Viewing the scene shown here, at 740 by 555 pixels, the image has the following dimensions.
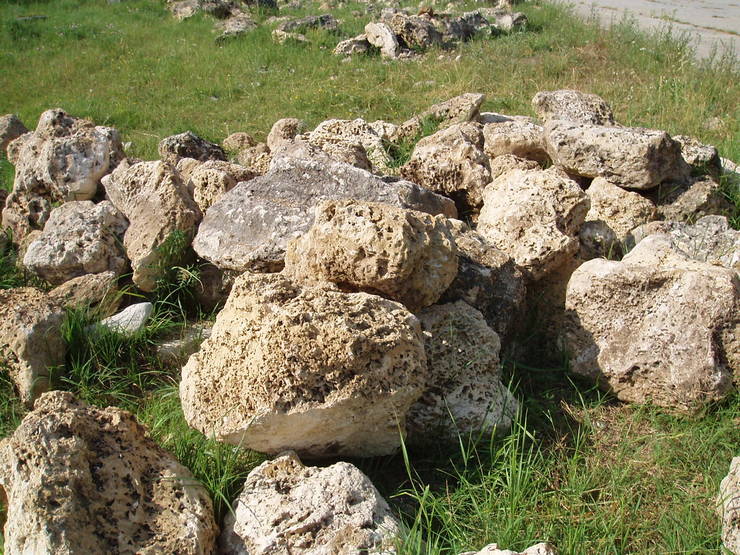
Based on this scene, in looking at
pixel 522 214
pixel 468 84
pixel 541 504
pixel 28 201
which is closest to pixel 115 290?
pixel 28 201

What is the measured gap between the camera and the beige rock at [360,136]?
5.44 m

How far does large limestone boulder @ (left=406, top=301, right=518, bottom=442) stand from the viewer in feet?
10.0

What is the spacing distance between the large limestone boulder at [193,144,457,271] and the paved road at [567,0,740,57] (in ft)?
25.2

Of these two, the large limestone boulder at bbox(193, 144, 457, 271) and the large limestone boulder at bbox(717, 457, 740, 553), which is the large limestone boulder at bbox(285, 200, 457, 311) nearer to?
the large limestone boulder at bbox(193, 144, 457, 271)

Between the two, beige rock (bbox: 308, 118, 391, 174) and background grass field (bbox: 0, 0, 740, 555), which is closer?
background grass field (bbox: 0, 0, 740, 555)

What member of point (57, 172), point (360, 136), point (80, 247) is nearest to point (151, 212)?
point (80, 247)

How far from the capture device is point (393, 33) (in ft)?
34.6

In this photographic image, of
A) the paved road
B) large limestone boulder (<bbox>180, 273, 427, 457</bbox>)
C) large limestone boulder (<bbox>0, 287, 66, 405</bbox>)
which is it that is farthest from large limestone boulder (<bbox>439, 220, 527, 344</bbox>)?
the paved road

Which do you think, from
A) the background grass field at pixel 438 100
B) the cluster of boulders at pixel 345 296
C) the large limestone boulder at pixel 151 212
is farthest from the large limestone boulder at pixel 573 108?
the large limestone boulder at pixel 151 212

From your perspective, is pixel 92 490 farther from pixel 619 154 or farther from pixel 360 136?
pixel 360 136

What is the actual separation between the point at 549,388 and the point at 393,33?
8.14 meters

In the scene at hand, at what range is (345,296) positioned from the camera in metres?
2.87

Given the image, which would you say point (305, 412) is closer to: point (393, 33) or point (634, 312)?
point (634, 312)

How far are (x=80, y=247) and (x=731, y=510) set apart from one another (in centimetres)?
354
